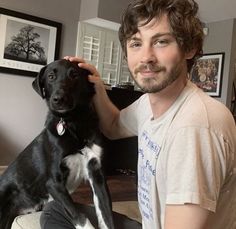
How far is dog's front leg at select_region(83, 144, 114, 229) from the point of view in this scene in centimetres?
140

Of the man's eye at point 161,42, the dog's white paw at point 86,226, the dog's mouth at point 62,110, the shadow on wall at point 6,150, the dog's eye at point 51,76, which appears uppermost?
the man's eye at point 161,42

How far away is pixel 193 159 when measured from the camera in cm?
77

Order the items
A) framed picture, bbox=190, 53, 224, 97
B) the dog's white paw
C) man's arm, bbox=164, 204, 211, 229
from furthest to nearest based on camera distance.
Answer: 1. framed picture, bbox=190, 53, 224, 97
2. the dog's white paw
3. man's arm, bbox=164, 204, 211, 229

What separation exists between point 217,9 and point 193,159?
447 cm

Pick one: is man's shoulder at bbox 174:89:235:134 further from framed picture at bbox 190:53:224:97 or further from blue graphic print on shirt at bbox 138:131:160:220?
framed picture at bbox 190:53:224:97

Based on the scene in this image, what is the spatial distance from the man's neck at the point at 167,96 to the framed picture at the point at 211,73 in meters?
4.29

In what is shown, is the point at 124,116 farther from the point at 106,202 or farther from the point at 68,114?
the point at 106,202

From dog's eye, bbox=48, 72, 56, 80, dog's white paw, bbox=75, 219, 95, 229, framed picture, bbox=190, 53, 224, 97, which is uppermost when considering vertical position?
framed picture, bbox=190, 53, 224, 97

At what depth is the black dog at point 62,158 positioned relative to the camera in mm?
1396

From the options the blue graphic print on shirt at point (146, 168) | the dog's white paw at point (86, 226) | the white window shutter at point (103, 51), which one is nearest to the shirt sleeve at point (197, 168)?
the blue graphic print on shirt at point (146, 168)

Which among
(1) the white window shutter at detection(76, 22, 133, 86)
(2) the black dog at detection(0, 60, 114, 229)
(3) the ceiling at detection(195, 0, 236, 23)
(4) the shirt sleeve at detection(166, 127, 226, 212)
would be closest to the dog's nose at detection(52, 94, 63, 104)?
(2) the black dog at detection(0, 60, 114, 229)

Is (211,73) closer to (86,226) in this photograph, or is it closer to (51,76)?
(51,76)

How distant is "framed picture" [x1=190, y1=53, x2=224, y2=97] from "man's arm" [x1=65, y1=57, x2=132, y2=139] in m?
3.83

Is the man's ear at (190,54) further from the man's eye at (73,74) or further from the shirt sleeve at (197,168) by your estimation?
the man's eye at (73,74)
